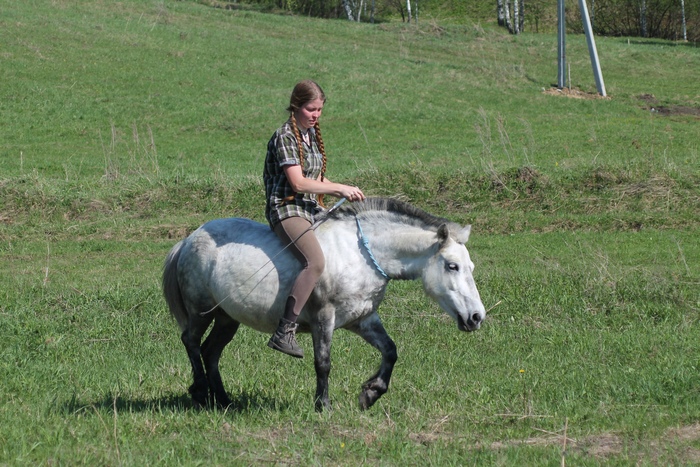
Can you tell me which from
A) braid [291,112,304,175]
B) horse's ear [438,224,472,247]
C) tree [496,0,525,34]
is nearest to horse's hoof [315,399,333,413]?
horse's ear [438,224,472,247]

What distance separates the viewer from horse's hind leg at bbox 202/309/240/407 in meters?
7.13

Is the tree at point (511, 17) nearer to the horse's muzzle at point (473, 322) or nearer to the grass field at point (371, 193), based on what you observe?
the grass field at point (371, 193)

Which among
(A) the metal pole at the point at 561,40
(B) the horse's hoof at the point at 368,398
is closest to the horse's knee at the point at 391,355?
(B) the horse's hoof at the point at 368,398

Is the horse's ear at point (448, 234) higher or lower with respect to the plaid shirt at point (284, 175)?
lower

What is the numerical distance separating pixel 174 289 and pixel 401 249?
6.80ft

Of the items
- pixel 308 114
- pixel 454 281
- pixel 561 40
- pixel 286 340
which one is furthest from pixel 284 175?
pixel 561 40

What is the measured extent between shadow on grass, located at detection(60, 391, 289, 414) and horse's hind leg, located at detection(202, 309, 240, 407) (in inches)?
5.1

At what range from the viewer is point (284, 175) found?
671 cm

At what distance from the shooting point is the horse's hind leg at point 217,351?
7129 mm

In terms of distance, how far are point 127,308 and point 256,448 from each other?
5.60 meters

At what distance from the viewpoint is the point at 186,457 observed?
548 centimetres

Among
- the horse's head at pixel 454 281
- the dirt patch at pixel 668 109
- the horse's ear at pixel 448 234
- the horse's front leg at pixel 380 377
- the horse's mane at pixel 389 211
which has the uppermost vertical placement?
the horse's mane at pixel 389 211

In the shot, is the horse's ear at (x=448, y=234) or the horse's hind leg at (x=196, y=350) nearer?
the horse's ear at (x=448, y=234)

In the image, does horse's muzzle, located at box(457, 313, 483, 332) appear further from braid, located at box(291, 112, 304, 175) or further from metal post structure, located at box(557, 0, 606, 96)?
metal post structure, located at box(557, 0, 606, 96)
